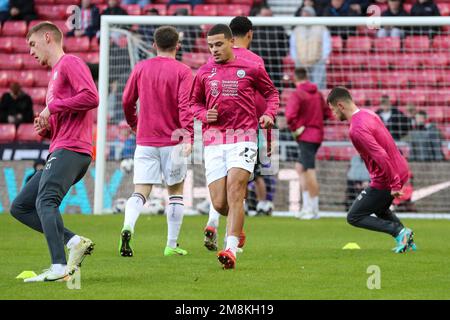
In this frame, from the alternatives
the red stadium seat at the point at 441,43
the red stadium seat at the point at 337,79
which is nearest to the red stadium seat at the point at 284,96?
the red stadium seat at the point at 337,79

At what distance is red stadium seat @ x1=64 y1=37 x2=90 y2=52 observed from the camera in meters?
22.8

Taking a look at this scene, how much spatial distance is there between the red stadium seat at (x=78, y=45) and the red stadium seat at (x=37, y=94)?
3.67 feet

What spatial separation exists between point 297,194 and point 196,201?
1876 mm

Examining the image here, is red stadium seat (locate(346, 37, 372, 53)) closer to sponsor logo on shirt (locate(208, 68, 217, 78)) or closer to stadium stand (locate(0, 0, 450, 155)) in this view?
stadium stand (locate(0, 0, 450, 155))

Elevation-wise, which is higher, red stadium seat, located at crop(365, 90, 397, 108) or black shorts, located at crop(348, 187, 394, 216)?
red stadium seat, located at crop(365, 90, 397, 108)

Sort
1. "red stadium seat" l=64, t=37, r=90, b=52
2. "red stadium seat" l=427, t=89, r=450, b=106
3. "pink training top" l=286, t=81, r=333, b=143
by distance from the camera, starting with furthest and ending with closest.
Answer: "red stadium seat" l=64, t=37, r=90, b=52 → "red stadium seat" l=427, t=89, r=450, b=106 → "pink training top" l=286, t=81, r=333, b=143

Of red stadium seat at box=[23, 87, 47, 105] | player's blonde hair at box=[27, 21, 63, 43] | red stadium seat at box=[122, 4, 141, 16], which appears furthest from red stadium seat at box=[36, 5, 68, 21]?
player's blonde hair at box=[27, 21, 63, 43]

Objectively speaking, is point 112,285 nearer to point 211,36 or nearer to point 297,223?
point 211,36

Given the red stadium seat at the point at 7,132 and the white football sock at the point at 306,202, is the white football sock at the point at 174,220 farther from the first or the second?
the red stadium seat at the point at 7,132

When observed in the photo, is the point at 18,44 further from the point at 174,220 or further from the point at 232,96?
the point at 232,96

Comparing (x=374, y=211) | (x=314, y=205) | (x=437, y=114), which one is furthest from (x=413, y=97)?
(x=374, y=211)

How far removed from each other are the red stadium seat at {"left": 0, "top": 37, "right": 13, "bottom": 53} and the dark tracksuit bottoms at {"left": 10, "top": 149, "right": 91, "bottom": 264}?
15829 mm

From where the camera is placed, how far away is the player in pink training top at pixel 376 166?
11164mm

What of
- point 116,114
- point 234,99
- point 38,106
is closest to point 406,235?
point 234,99
